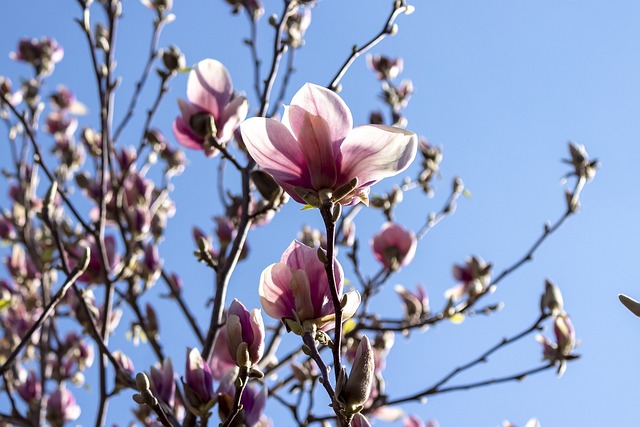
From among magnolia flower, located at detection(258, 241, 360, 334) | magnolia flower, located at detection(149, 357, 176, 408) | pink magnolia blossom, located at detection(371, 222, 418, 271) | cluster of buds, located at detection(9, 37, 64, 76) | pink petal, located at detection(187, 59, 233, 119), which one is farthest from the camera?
cluster of buds, located at detection(9, 37, 64, 76)

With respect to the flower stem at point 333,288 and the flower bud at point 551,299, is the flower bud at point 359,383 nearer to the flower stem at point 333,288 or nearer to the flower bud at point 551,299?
the flower stem at point 333,288

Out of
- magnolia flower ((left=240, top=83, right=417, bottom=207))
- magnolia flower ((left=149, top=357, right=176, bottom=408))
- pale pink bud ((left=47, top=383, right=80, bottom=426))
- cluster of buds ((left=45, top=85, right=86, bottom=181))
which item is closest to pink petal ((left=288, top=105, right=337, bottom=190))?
magnolia flower ((left=240, top=83, right=417, bottom=207))

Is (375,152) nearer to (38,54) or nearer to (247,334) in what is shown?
(247,334)

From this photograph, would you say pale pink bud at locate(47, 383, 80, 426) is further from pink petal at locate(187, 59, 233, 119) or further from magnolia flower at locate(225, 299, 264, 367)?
magnolia flower at locate(225, 299, 264, 367)

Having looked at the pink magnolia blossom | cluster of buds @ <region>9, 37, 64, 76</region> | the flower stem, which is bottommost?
the flower stem

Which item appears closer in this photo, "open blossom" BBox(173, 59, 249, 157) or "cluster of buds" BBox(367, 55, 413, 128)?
"open blossom" BBox(173, 59, 249, 157)

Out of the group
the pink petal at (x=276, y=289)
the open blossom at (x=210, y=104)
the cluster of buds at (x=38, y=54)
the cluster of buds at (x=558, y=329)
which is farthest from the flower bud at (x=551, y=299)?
the cluster of buds at (x=38, y=54)

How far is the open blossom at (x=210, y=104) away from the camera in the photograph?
1.21 metres

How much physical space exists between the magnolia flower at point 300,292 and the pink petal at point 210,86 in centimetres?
52

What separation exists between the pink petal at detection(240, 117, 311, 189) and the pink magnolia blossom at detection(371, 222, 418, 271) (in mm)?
1126

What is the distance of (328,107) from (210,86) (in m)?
0.55

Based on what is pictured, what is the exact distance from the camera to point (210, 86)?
122 centimetres

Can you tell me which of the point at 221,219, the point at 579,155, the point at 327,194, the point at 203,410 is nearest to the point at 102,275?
the point at 221,219

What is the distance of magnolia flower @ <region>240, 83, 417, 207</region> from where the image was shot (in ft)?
2.39
